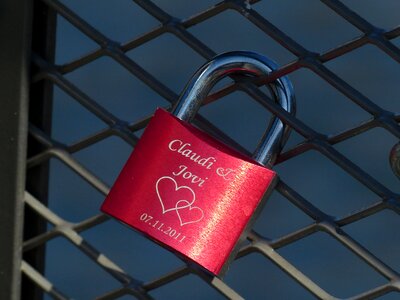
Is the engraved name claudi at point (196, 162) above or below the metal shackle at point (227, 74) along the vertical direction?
below

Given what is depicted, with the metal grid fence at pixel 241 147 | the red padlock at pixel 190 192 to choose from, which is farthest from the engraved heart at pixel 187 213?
the metal grid fence at pixel 241 147

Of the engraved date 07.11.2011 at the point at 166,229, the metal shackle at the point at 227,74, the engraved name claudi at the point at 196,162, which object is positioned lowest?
the engraved date 07.11.2011 at the point at 166,229

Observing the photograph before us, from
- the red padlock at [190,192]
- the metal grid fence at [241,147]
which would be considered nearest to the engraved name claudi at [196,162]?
the red padlock at [190,192]

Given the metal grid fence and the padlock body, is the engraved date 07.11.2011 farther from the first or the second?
the metal grid fence

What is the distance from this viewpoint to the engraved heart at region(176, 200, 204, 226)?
4.18 feet

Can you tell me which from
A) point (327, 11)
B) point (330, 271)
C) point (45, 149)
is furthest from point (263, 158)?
point (327, 11)

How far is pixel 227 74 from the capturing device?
1361 mm

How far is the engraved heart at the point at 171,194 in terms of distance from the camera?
1281mm

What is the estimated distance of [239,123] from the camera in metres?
2.32

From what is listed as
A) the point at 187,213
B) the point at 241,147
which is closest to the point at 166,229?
the point at 187,213

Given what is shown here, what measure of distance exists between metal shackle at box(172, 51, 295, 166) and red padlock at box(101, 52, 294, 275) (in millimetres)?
22

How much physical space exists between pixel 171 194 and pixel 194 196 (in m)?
0.02

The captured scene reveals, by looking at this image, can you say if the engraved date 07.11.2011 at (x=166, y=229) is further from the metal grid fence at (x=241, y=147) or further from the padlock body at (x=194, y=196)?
the metal grid fence at (x=241, y=147)

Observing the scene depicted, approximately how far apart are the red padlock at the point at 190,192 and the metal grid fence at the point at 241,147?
0.33 feet
